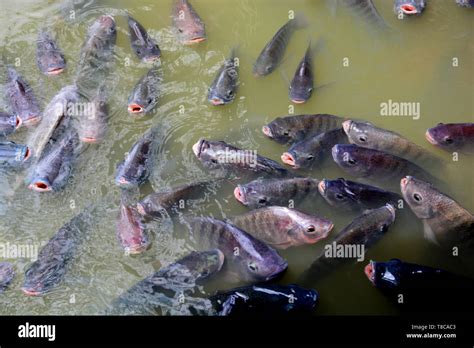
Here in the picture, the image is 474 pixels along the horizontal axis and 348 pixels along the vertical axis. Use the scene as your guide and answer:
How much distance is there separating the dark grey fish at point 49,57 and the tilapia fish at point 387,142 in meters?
2.21

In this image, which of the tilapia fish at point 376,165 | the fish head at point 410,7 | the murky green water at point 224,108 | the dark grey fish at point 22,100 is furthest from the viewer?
the fish head at point 410,7

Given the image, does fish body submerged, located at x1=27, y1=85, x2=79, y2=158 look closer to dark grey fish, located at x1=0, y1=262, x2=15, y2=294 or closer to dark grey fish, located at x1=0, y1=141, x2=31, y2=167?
dark grey fish, located at x1=0, y1=141, x2=31, y2=167

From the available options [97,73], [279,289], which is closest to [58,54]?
[97,73]

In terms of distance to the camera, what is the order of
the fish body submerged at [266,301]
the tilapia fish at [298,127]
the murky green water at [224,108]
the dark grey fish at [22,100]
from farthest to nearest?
the dark grey fish at [22,100] → the tilapia fish at [298,127] → the murky green water at [224,108] → the fish body submerged at [266,301]

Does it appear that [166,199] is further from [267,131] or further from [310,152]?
[310,152]

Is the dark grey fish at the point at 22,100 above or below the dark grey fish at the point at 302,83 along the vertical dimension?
below

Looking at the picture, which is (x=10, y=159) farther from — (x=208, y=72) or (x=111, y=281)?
(x=208, y=72)

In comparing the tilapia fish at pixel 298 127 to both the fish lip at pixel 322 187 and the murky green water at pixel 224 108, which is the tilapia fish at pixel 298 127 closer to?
the murky green water at pixel 224 108

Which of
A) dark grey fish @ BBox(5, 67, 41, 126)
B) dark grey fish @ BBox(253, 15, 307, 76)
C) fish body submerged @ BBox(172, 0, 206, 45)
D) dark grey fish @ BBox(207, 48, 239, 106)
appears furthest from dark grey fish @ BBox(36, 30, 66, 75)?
dark grey fish @ BBox(253, 15, 307, 76)

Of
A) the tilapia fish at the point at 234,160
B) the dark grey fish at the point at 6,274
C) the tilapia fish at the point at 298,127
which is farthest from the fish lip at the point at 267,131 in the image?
the dark grey fish at the point at 6,274

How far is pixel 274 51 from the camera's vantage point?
4.48 meters

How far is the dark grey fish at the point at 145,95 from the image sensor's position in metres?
4.25

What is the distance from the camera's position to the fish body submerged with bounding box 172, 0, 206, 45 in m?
4.61

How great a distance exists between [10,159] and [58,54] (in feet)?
3.27
